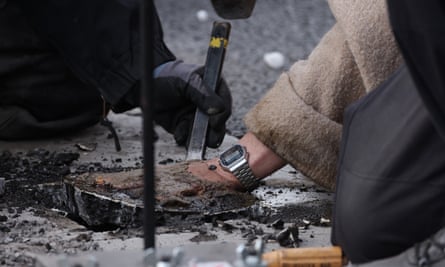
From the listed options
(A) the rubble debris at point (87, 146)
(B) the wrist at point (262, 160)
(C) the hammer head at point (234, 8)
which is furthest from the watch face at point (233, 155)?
(A) the rubble debris at point (87, 146)

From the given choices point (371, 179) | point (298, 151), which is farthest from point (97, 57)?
point (371, 179)

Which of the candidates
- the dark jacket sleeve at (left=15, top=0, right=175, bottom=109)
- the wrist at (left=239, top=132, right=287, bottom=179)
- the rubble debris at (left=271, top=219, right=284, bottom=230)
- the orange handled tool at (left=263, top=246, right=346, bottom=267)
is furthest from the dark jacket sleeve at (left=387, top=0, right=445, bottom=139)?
the dark jacket sleeve at (left=15, top=0, right=175, bottom=109)

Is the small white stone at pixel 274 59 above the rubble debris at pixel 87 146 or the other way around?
the other way around

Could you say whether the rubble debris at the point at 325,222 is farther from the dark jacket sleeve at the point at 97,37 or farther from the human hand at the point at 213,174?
the dark jacket sleeve at the point at 97,37

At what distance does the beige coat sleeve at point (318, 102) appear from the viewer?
2342mm

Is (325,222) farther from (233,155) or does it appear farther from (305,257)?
(305,257)

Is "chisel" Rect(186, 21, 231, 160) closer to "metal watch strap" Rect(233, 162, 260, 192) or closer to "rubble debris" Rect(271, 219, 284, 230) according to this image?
"metal watch strap" Rect(233, 162, 260, 192)

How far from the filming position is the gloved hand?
2.79 metres

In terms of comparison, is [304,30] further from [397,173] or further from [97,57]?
[397,173]

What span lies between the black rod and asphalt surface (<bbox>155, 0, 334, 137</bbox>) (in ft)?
6.62

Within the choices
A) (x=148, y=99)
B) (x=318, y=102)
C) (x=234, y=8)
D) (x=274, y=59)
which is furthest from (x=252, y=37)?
(x=148, y=99)

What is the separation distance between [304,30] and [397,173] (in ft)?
12.5

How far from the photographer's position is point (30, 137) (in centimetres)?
309

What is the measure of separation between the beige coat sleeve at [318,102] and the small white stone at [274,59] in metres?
2.18
